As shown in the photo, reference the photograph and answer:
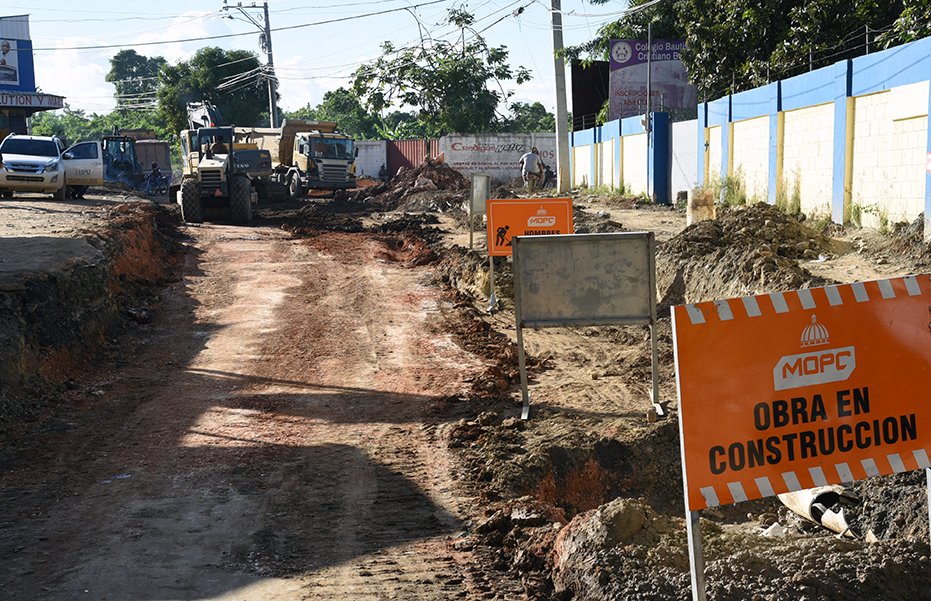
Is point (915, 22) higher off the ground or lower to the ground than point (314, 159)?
higher

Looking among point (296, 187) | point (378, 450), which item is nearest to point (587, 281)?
point (378, 450)

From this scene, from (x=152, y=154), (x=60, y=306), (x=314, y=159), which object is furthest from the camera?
(x=152, y=154)

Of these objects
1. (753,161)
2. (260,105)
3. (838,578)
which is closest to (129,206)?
(753,161)

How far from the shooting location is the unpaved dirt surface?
4.38 metres

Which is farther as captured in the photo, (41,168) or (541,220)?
(41,168)

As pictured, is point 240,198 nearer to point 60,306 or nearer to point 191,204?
point 191,204

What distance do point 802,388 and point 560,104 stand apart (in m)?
28.3

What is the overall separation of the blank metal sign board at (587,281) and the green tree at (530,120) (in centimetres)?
4315

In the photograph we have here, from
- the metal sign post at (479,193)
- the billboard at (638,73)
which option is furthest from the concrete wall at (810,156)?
the billboard at (638,73)

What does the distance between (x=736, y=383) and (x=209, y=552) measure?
3.25m

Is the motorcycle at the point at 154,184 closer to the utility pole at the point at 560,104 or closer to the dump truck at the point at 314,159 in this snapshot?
the dump truck at the point at 314,159

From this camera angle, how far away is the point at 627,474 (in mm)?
6543

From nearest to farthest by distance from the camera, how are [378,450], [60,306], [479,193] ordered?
[378,450] < [60,306] < [479,193]

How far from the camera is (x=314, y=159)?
35.4 metres
